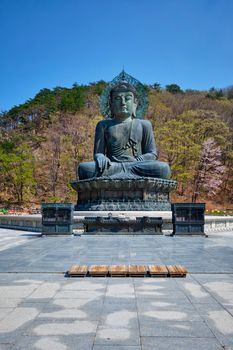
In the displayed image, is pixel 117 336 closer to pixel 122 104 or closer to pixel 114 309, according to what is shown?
pixel 114 309

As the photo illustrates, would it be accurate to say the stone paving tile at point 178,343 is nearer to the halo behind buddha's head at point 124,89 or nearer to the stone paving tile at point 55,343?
the stone paving tile at point 55,343

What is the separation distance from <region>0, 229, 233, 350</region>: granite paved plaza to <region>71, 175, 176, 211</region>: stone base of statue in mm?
8730

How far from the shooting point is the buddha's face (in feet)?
59.7

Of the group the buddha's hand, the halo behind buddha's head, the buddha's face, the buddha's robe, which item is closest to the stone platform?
the buddha's hand

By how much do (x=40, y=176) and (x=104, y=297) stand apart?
3847cm

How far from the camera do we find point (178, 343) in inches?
117

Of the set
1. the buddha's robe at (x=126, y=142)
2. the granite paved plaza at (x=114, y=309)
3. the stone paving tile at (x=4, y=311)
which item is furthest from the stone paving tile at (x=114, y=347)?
the buddha's robe at (x=126, y=142)

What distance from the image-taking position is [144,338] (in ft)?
10.0

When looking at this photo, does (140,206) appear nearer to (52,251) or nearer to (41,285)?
(52,251)

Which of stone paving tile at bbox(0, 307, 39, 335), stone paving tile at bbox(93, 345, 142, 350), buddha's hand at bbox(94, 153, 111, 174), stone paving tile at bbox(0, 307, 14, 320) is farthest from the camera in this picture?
buddha's hand at bbox(94, 153, 111, 174)

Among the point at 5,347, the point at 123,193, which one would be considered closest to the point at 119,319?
the point at 5,347

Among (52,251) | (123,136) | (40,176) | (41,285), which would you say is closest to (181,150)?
(40,176)

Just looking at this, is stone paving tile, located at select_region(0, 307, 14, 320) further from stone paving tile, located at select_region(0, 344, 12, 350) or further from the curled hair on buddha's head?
the curled hair on buddha's head

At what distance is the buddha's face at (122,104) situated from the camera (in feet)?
59.7
